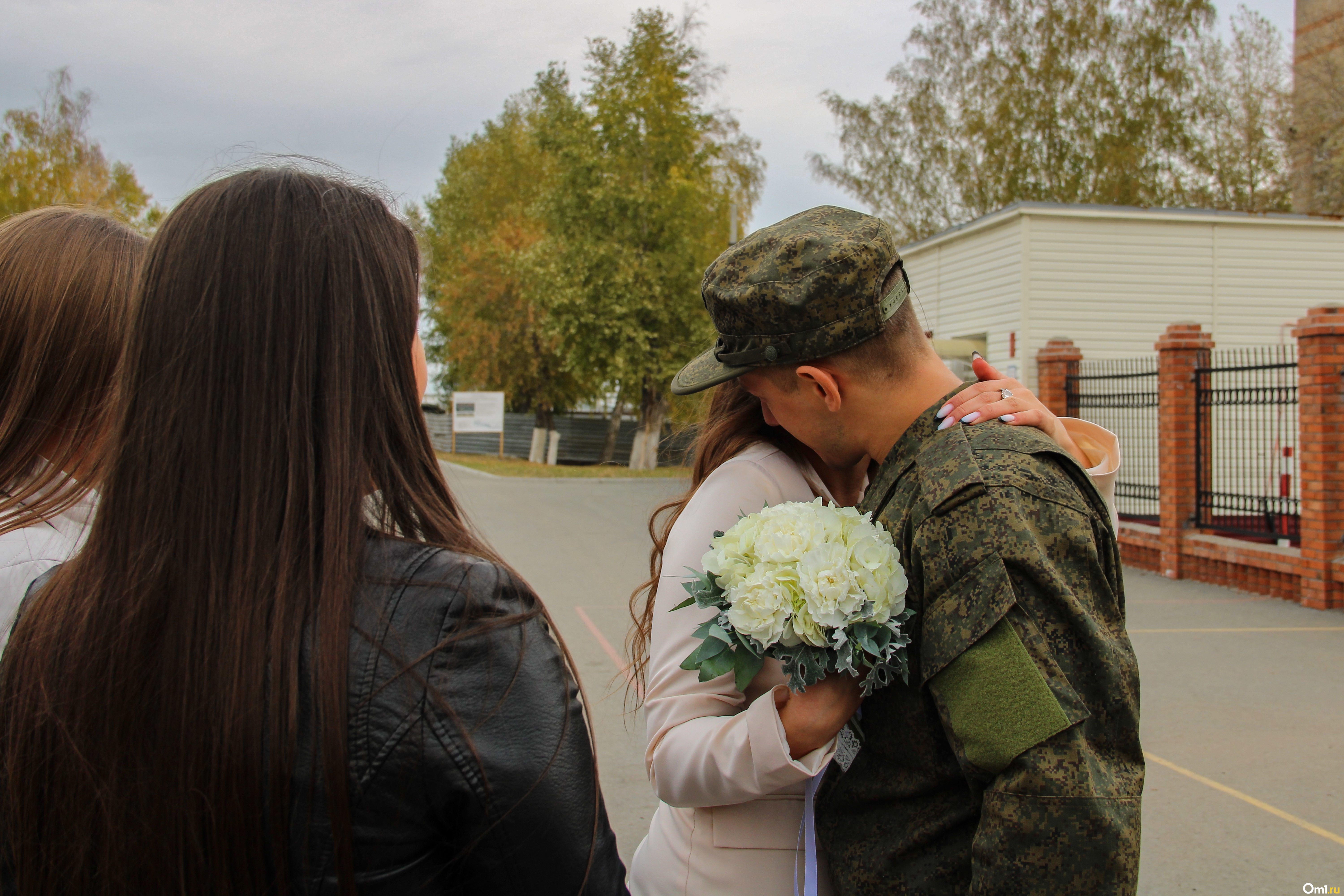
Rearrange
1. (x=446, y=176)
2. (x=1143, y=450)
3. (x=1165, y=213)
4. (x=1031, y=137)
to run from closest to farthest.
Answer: (x=1143, y=450), (x=1165, y=213), (x=1031, y=137), (x=446, y=176)

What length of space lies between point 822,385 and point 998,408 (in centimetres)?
30

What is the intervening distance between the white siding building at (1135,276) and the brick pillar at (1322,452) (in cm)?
531

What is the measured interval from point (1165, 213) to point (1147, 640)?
964cm

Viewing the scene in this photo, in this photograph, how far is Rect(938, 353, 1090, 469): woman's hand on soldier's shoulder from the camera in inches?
62.2

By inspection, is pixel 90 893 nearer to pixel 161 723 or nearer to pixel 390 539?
pixel 161 723

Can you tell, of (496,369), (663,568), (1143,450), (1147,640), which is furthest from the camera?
(496,369)

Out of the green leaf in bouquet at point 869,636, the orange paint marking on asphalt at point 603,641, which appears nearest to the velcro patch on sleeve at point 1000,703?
the green leaf in bouquet at point 869,636

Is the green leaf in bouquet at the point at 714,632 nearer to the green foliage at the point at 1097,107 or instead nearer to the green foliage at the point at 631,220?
the green foliage at the point at 631,220

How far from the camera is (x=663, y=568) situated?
1.76 metres

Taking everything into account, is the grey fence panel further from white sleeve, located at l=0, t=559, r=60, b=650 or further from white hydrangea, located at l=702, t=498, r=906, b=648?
white hydrangea, located at l=702, t=498, r=906, b=648

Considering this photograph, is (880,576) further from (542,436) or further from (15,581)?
(542,436)

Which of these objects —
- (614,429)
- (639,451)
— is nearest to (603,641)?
(639,451)

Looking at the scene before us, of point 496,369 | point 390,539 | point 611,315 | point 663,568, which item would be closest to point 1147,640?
point 663,568

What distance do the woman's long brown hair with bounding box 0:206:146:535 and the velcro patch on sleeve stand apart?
1482 mm
